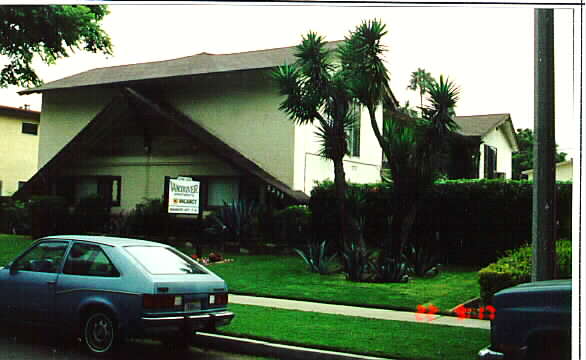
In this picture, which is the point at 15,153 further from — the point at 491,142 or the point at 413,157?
the point at 491,142

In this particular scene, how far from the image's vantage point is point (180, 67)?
11.7 m

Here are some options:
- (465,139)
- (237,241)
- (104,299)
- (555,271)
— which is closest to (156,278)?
(104,299)

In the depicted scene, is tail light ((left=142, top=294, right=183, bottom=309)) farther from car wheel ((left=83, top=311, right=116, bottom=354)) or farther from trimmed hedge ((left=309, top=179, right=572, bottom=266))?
trimmed hedge ((left=309, top=179, right=572, bottom=266))

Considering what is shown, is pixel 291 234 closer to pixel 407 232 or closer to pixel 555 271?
pixel 407 232

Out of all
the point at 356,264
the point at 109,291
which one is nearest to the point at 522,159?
the point at 356,264

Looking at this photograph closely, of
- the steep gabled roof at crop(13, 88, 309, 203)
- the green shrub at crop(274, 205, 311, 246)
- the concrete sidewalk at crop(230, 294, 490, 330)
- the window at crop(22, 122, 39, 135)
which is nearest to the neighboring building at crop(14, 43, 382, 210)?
the steep gabled roof at crop(13, 88, 309, 203)

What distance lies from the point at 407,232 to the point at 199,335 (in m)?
5.44

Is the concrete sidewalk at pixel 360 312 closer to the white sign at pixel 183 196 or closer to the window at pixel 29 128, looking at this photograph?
the white sign at pixel 183 196

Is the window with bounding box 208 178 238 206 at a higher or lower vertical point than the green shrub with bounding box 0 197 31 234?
higher

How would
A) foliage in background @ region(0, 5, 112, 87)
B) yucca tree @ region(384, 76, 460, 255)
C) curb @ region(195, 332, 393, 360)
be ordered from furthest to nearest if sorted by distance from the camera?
yucca tree @ region(384, 76, 460, 255), foliage in background @ region(0, 5, 112, 87), curb @ region(195, 332, 393, 360)

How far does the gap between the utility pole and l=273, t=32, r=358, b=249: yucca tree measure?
5.94 meters

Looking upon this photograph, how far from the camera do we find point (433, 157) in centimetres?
1203

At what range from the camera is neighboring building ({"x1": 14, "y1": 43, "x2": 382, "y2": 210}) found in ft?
40.0

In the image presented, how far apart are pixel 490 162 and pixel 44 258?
9.47 metres
